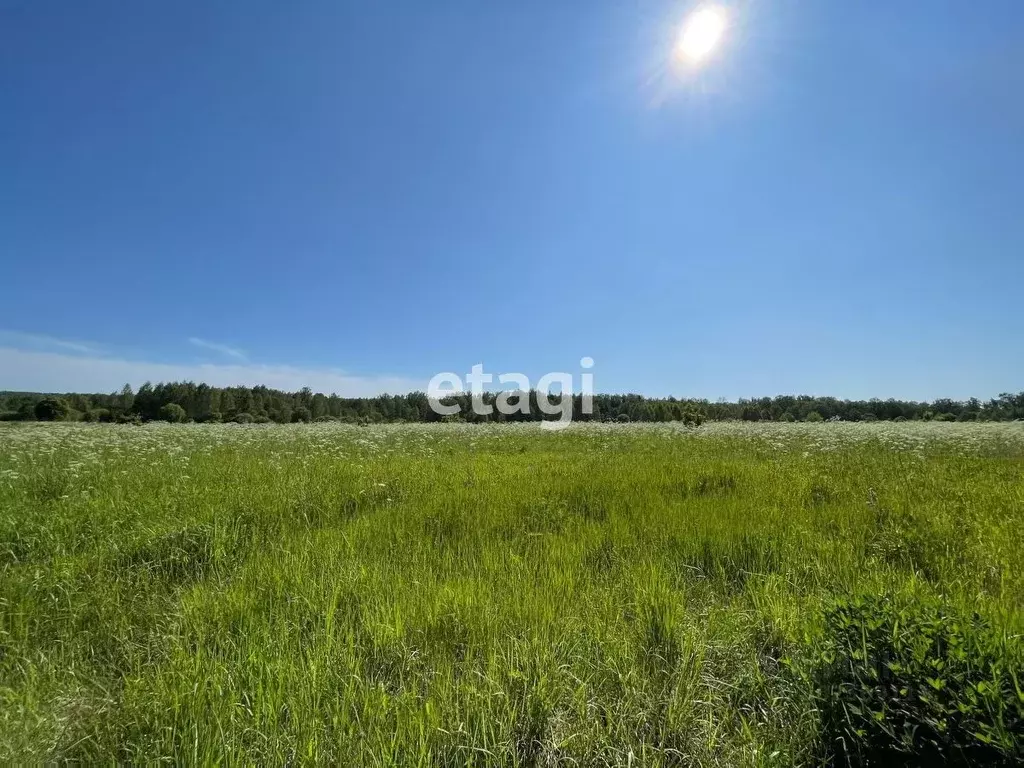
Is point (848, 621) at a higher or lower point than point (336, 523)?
higher

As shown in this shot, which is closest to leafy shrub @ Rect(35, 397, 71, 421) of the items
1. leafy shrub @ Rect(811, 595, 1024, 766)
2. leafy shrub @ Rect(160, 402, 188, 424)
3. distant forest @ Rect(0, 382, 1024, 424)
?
distant forest @ Rect(0, 382, 1024, 424)

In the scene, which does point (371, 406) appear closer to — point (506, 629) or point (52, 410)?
point (52, 410)

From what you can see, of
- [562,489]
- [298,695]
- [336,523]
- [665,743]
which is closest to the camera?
[665,743]

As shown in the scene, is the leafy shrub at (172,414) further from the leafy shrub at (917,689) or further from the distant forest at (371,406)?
the leafy shrub at (917,689)

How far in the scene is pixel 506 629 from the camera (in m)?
2.62

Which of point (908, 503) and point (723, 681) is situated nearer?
point (723, 681)

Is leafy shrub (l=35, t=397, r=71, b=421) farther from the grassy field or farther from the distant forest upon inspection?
the grassy field

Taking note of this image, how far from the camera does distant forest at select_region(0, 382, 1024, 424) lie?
50781mm

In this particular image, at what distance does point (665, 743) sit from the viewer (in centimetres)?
188

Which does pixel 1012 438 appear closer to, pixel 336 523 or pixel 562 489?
pixel 562 489

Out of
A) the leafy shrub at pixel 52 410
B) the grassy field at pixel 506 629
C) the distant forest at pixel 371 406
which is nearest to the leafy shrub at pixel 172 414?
the distant forest at pixel 371 406

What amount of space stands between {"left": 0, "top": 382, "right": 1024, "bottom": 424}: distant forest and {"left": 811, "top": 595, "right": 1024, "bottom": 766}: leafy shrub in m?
47.5

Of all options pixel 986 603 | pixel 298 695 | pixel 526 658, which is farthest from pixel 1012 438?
pixel 298 695

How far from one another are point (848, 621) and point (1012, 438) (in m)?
20.4
